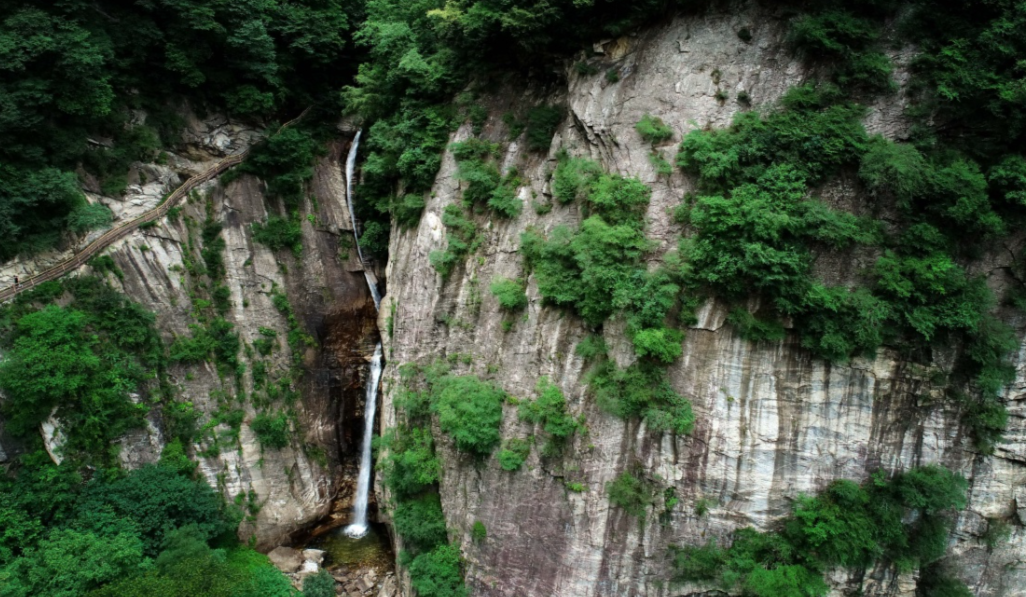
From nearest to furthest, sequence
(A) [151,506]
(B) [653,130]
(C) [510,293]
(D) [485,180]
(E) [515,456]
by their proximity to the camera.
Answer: (B) [653,130]
(E) [515,456]
(A) [151,506]
(C) [510,293]
(D) [485,180]

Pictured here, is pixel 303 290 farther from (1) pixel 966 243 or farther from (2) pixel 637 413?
(1) pixel 966 243

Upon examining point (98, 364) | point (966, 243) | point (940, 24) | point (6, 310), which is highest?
point (940, 24)

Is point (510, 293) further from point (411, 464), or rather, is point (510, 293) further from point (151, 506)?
point (151, 506)

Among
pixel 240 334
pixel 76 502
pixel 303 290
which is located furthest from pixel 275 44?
pixel 76 502

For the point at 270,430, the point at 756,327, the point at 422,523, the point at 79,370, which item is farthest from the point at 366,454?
the point at 756,327

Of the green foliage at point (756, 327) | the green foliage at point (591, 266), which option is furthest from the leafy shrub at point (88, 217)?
the green foliage at point (756, 327)

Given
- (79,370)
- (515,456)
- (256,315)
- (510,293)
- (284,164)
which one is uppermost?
(284,164)

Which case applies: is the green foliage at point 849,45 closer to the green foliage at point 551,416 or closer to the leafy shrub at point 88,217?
the green foliage at point 551,416
